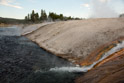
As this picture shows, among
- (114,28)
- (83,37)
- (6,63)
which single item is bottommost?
(6,63)

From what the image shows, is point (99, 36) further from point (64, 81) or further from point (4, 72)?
point (4, 72)

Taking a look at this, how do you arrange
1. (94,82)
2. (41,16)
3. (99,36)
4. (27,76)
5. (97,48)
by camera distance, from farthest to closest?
(41,16) < (99,36) < (97,48) < (27,76) < (94,82)

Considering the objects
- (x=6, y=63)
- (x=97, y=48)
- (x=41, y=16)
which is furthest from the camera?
(x=41, y=16)

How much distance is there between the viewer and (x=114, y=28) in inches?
589

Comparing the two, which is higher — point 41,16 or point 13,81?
point 41,16

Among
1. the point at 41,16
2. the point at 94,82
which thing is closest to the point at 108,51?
the point at 94,82

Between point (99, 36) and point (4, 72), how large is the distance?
10.4 meters

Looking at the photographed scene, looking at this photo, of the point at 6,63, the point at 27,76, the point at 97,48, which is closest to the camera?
the point at 27,76

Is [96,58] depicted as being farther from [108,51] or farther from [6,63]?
[6,63]

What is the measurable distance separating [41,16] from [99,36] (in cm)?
8796

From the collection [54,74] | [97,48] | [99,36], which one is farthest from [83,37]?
[54,74]

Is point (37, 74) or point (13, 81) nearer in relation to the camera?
point (13, 81)

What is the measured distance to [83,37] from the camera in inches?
580

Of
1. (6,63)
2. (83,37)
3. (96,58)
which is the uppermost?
(83,37)
